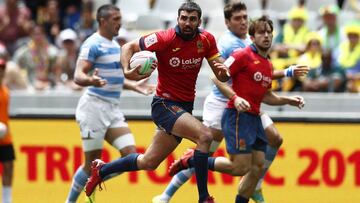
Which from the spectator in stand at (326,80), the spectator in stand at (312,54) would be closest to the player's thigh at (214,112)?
the spectator in stand at (326,80)

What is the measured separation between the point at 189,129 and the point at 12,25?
803 cm

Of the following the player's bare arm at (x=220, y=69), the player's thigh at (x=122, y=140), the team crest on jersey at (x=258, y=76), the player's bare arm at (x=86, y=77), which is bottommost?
the player's thigh at (x=122, y=140)

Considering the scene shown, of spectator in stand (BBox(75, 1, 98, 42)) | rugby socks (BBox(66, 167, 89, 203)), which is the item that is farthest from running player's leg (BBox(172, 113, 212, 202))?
spectator in stand (BBox(75, 1, 98, 42))

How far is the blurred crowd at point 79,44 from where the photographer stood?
15859 mm

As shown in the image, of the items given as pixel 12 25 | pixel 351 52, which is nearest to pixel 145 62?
pixel 351 52

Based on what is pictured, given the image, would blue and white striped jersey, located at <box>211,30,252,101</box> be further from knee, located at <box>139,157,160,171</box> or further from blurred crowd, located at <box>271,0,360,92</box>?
blurred crowd, located at <box>271,0,360,92</box>

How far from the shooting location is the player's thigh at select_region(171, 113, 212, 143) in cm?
1091

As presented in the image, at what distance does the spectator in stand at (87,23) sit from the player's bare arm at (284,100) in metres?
6.00

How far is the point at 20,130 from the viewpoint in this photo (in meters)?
14.7

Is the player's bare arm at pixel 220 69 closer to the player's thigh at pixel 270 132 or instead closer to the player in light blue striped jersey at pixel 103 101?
the player's thigh at pixel 270 132

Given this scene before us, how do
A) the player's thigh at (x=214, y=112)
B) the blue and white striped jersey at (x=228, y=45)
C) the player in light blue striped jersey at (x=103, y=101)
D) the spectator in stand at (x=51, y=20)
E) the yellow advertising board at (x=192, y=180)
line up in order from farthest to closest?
the spectator in stand at (x=51, y=20) → the yellow advertising board at (x=192, y=180) → the player in light blue striped jersey at (x=103, y=101) → the player's thigh at (x=214, y=112) → the blue and white striped jersey at (x=228, y=45)

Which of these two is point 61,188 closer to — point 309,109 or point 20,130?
point 20,130

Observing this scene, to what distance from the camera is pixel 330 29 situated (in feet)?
55.4

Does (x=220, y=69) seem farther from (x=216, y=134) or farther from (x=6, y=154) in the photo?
(x=6, y=154)
